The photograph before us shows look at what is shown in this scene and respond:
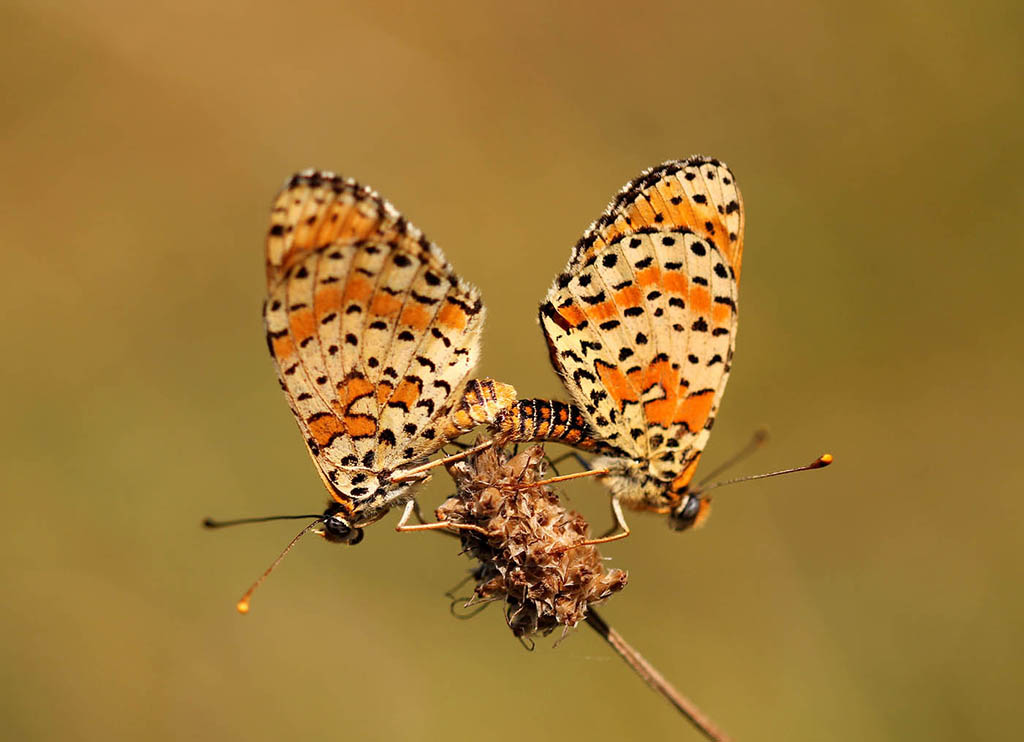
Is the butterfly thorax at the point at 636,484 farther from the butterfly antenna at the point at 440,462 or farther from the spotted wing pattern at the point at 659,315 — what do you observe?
the butterfly antenna at the point at 440,462

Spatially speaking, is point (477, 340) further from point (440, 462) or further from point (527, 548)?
point (527, 548)

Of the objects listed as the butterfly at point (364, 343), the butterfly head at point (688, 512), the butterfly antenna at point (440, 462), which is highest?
the butterfly at point (364, 343)

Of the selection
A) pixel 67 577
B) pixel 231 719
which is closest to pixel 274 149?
pixel 67 577

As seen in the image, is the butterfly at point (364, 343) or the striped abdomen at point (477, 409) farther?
the striped abdomen at point (477, 409)

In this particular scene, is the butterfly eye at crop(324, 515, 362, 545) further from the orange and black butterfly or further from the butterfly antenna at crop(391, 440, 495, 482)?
the orange and black butterfly

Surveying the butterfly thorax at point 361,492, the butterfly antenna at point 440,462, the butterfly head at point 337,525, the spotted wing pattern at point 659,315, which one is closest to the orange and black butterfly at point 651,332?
the spotted wing pattern at point 659,315

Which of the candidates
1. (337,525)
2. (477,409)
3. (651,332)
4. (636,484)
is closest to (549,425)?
(477,409)
